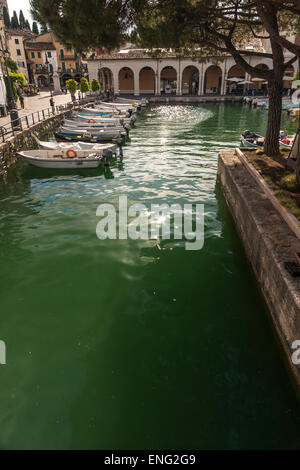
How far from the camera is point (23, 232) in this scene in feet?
34.0

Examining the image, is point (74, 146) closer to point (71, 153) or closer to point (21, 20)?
point (71, 153)

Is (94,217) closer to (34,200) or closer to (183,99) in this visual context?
(34,200)

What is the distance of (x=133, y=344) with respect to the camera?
19.7ft

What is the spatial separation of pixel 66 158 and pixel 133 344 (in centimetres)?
1355

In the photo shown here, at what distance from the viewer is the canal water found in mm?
4586

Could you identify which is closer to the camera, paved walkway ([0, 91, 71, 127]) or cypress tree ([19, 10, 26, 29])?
paved walkway ([0, 91, 71, 127])

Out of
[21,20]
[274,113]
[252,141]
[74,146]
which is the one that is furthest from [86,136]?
[21,20]

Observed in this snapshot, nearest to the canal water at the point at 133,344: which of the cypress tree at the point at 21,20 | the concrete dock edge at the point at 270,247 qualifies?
the concrete dock edge at the point at 270,247

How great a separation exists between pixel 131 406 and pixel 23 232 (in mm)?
7403

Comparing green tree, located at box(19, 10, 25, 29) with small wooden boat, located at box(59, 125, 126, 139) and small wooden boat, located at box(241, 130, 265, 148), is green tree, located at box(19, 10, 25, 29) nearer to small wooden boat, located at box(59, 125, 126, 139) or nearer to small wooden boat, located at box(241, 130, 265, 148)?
A: small wooden boat, located at box(59, 125, 126, 139)

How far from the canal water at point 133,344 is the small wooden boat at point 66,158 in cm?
594

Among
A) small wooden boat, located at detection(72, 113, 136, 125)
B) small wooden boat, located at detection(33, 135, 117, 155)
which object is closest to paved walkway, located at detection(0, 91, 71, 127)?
small wooden boat, located at detection(72, 113, 136, 125)

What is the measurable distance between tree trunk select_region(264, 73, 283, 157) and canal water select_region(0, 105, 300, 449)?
4.37 m
